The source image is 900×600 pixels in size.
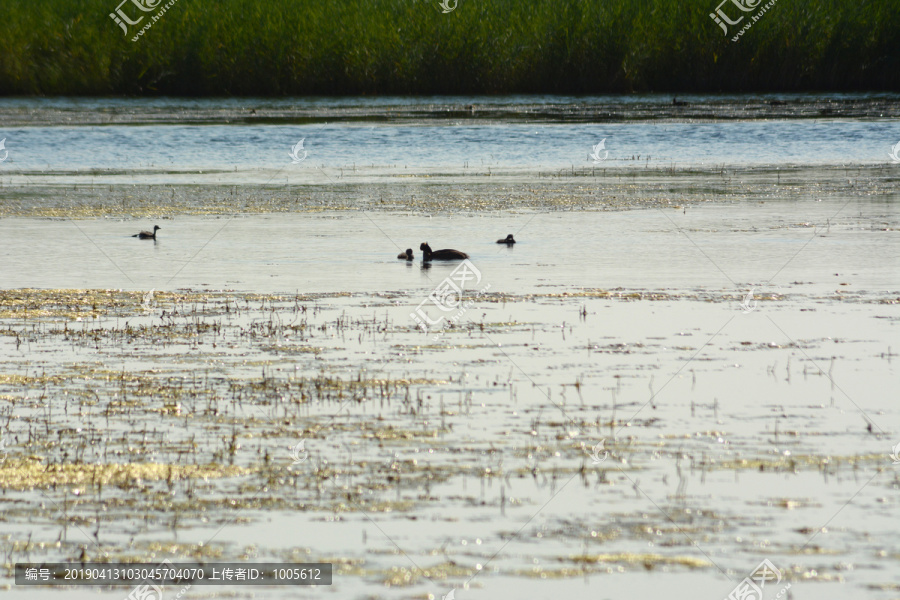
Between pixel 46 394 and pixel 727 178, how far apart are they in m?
19.3

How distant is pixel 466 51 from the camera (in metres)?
40.5

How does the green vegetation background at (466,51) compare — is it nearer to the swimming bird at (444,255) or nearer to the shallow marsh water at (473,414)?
the shallow marsh water at (473,414)

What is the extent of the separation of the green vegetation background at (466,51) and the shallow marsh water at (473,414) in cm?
2359

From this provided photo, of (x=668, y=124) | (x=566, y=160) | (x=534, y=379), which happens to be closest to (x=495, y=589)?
(x=534, y=379)

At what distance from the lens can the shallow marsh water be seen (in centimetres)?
609

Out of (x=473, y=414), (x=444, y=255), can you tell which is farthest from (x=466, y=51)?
(x=473, y=414)

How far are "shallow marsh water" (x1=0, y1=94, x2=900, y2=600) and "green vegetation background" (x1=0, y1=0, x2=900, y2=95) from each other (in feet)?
77.4

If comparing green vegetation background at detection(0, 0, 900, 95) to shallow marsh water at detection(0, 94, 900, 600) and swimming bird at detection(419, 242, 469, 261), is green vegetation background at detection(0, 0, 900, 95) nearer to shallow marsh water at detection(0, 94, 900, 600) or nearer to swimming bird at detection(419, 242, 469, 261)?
shallow marsh water at detection(0, 94, 900, 600)

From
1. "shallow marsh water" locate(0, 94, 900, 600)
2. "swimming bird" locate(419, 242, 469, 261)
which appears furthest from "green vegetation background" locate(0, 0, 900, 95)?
"swimming bird" locate(419, 242, 469, 261)

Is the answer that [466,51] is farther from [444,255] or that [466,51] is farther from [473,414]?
[473,414]

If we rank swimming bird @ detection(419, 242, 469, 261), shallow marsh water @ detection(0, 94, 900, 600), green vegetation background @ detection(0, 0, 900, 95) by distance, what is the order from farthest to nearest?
green vegetation background @ detection(0, 0, 900, 95) → swimming bird @ detection(419, 242, 469, 261) → shallow marsh water @ detection(0, 94, 900, 600)

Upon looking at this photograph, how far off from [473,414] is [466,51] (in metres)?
33.1

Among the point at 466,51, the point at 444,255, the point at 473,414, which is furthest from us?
the point at 466,51

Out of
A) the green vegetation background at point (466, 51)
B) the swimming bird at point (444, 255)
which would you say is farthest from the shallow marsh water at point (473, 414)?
the green vegetation background at point (466, 51)
